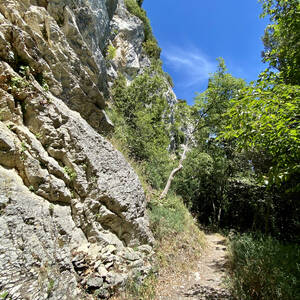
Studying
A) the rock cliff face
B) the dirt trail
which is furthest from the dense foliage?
the dirt trail

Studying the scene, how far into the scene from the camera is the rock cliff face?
2.91 m

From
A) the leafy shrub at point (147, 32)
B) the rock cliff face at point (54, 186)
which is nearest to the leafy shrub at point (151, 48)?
the leafy shrub at point (147, 32)

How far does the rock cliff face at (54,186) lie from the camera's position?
2908 millimetres

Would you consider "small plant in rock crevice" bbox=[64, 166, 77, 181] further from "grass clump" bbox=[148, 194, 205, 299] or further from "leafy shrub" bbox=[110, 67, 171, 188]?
"leafy shrub" bbox=[110, 67, 171, 188]

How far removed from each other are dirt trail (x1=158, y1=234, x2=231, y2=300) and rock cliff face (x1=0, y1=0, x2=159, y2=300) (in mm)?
1117

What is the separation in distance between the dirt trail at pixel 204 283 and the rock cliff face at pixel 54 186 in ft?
3.66

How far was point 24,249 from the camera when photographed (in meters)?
2.80

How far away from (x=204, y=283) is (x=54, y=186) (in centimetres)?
496

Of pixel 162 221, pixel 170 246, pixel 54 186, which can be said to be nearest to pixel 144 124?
pixel 162 221

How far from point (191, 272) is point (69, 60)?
8.45 meters

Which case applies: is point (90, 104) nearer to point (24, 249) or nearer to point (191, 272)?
point (24, 249)

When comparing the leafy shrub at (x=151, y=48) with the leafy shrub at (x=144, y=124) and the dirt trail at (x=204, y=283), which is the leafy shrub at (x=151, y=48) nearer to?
the leafy shrub at (x=144, y=124)

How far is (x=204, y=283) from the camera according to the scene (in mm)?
5207

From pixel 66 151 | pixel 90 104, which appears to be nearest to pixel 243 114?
pixel 66 151
